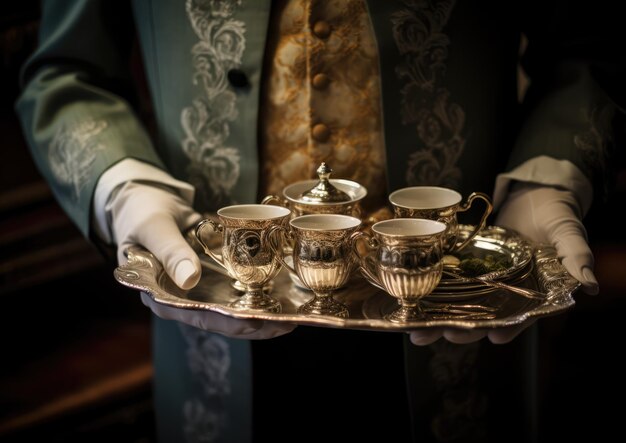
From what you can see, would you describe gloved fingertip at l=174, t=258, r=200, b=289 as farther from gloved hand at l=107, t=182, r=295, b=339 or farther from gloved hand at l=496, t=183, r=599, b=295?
gloved hand at l=496, t=183, r=599, b=295

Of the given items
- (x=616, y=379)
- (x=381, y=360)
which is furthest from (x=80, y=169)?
(x=616, y=379)

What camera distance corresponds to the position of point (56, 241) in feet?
5.44

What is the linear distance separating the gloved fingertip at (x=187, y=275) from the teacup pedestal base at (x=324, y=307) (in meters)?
0.12

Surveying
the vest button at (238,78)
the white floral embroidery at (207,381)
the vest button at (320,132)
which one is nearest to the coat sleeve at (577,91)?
the vest button at (320,132)

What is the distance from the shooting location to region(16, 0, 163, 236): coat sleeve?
1.06 metres

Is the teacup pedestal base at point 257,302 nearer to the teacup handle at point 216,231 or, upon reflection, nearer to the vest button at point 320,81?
the teacup handle at point 216,231

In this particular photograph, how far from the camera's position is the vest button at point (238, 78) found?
3.21 ft

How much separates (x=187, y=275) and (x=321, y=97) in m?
0.30

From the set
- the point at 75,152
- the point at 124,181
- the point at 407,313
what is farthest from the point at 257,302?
the point at 75,152

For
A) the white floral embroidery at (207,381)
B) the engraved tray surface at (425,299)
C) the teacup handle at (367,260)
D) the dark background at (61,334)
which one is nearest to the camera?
the engraved tray surface at (425,299)

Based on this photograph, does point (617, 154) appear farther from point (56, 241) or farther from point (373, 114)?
point (56, 241)

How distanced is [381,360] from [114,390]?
0.70m

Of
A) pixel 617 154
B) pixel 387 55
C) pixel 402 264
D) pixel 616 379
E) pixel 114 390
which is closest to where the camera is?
pixel 402 264

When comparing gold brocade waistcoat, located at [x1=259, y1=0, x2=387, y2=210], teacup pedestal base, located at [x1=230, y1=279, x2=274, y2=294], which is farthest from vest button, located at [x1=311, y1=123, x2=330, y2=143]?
teacup pedestal base, located at [x1=230, y1=279, x2=274, y2=294]
